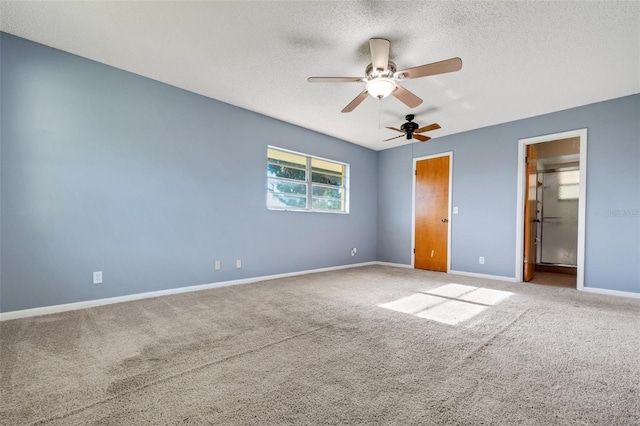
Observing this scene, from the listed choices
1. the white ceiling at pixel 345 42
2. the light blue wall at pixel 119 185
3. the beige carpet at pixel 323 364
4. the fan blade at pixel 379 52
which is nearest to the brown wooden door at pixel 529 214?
the white ceiling at pixel 345 42

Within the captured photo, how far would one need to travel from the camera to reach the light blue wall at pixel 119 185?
2.57m

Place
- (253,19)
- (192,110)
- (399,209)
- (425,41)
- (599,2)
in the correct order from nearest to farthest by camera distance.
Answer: (599,2), (253,19), (425,41), (192,110), (399,209)

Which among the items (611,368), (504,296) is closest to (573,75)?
(504,296)

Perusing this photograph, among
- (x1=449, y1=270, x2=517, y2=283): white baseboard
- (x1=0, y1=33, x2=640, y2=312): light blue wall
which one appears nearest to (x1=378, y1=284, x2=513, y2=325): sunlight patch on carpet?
(x1=449, y1=270, x2=517, y2=283): white baseboard

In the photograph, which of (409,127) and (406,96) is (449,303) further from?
(409,127)

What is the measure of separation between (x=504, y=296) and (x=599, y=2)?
3.01 meters

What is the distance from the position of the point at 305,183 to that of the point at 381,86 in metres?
2.66

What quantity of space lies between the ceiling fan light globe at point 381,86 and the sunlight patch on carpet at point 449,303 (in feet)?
7.32

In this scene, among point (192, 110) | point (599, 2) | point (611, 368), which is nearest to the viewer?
point (611, 368)

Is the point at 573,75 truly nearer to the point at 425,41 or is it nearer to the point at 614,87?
the point at 614,87

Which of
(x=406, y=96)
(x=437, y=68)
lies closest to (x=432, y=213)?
(x=406, y=96)

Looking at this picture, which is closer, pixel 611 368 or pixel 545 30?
pixel 611 368

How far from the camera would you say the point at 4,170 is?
248cm

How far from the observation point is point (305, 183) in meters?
5.04
